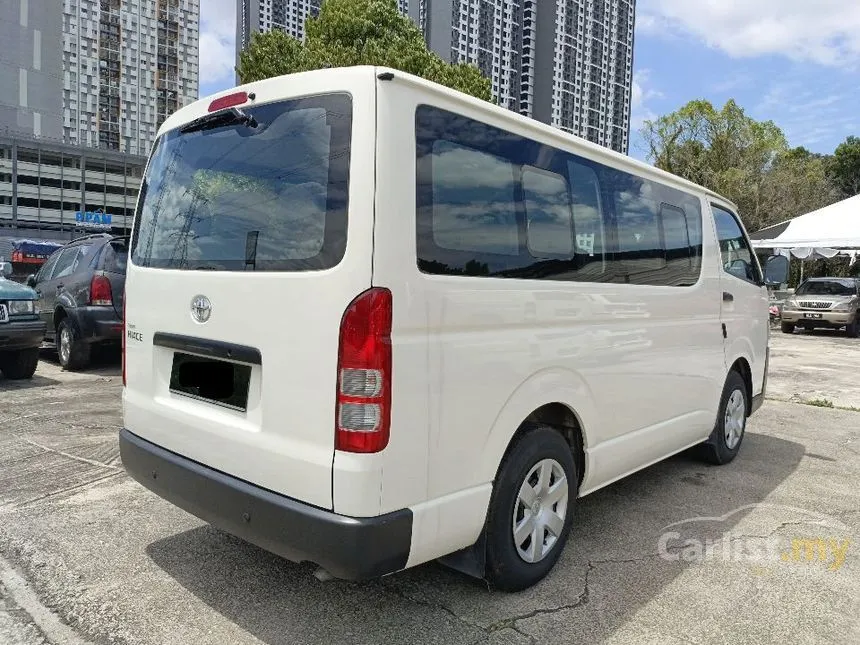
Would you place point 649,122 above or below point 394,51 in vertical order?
above

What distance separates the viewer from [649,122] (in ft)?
108

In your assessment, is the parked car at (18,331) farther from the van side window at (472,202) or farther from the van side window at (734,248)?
the van side window at (734,248)

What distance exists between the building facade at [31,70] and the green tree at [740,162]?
82.9 meters

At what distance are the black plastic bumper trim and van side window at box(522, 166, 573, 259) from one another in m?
1.23

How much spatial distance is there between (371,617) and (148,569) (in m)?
1.13

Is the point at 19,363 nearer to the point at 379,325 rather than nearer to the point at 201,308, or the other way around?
the point at 201,308

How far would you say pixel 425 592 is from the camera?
285cm

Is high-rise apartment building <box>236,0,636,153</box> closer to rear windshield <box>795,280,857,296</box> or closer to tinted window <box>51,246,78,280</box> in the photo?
rear windshield <box>795,280,857,296</box>

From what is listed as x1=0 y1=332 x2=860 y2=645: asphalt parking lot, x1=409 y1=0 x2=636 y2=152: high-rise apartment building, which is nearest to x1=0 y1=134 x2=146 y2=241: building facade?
x1=409 y1=0 x2=636 y2=152: high-rise apartment building

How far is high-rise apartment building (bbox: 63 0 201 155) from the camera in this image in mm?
99375

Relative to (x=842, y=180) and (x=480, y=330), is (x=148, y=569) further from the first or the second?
(x=842, y=180)

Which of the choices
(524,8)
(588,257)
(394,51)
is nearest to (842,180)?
(394,51)

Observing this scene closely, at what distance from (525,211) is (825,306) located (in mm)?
17981

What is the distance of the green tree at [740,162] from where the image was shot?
28.8 m
